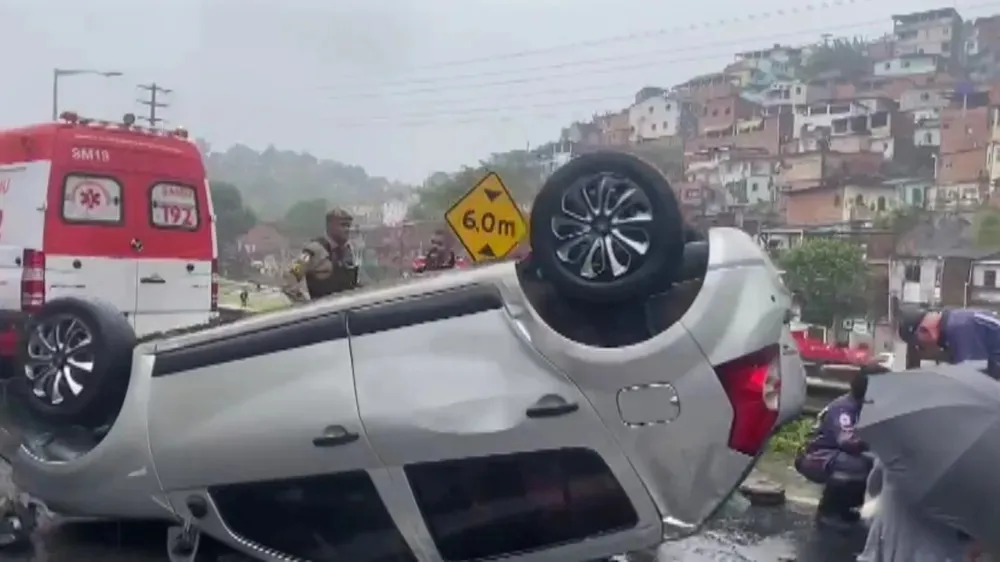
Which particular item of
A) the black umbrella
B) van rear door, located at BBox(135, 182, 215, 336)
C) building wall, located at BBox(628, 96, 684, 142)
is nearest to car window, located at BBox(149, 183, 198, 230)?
van rear door, located at BBox(135, 182, 215, 336)

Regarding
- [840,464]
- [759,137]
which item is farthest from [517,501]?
[759,137]

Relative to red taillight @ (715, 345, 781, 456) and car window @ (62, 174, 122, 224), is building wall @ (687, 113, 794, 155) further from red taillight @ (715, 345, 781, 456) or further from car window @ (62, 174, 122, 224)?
red taillight @ (715, 345, 781, 456)

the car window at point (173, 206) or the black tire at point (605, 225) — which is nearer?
the black tire at point (605, 225)

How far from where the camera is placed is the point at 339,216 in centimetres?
761

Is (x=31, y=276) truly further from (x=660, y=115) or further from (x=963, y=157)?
(x=660, y=115)

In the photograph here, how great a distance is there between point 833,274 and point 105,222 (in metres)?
8.30

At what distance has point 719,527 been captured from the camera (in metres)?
6.17

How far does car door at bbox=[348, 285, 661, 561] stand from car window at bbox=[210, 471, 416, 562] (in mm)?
161

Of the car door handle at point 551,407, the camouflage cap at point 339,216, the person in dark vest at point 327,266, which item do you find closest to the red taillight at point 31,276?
the person in dark vest at point 327,266

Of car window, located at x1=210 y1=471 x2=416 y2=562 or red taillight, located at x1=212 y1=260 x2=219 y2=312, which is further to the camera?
red taillight, located at x1=212 y1=260 x2=219 y2=312

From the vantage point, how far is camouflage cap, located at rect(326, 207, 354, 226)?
7605 millimetres

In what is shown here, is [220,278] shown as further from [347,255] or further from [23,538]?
[23,538]

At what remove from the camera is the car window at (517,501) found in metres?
3.85

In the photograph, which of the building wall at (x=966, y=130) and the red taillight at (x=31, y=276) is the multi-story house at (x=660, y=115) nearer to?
the building wall at (x=966, y=130)
